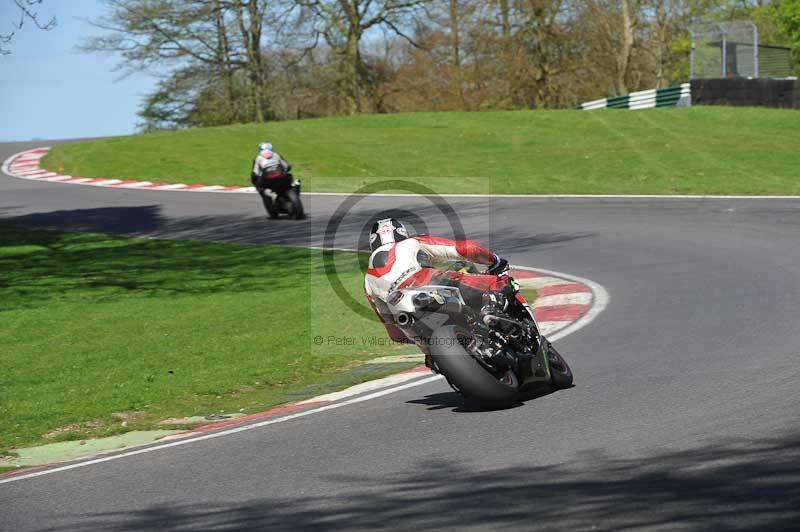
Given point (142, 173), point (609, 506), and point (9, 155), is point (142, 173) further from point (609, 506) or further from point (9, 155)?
point (609, 506)

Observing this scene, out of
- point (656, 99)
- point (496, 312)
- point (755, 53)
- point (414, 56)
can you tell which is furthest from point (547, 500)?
point (414, 56)

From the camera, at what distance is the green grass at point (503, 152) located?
24797 mm

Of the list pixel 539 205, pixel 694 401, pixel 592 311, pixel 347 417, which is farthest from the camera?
pixel 539 205

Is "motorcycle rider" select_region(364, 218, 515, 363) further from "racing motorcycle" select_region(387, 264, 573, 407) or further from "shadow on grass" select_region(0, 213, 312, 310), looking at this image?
"shadow on grass" select_region(0, 213, 312, 310)

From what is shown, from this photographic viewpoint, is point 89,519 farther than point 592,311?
No

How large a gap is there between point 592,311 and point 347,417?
4.17 m

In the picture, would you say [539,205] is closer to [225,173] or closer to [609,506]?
[225,173]

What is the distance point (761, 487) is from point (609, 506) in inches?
27.8

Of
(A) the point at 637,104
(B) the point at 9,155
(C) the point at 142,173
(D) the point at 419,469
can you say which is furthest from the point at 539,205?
(B) the point at 9,155

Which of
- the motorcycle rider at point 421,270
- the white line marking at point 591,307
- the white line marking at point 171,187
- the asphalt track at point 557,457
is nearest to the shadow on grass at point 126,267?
the white line marking at point 591,307

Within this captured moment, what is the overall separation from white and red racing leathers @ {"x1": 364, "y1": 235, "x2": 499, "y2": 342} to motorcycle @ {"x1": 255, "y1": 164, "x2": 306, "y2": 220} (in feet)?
45.1

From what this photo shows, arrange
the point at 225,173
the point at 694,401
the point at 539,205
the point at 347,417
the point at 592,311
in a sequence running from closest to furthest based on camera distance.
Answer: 1. the point at 694,401
2. the point at 347,417
3. the point at 592,311
4. the point at 539,205
5. the point at 225,173

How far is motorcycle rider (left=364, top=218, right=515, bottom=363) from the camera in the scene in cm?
754

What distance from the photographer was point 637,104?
3822 cm
